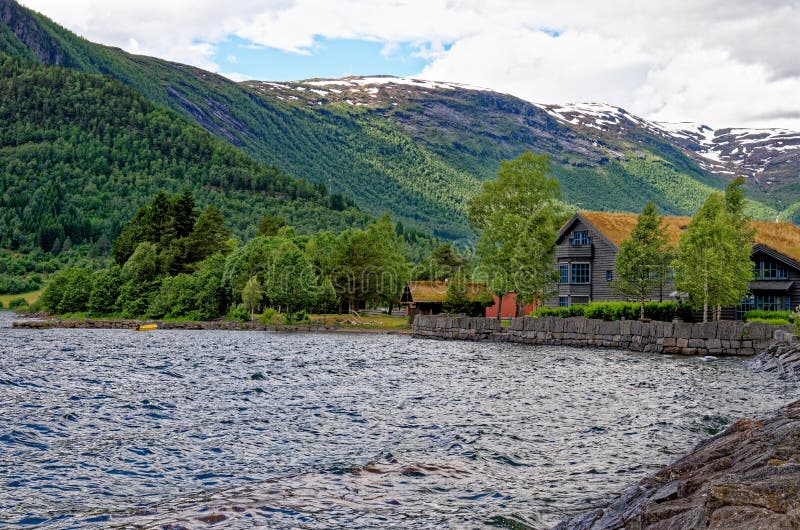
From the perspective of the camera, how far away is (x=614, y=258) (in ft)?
229

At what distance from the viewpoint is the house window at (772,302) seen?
199 ft

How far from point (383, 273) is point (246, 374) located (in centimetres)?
6629

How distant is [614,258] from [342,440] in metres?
55.9

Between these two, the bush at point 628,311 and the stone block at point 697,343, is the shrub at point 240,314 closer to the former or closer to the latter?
the bush at point 628,311

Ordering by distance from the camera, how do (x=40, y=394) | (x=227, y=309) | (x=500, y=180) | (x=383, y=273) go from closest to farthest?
(x=40, y=394) < (x=500, y=180) < (x=383, y=273) < (x=227, y=309)

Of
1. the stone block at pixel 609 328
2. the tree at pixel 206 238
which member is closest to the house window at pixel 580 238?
the stone block at pixel 609 328

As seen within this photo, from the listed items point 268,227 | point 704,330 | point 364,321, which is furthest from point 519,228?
point 268,227

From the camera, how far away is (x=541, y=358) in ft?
149

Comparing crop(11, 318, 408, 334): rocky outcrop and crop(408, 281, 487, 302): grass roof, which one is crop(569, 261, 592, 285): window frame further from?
crop(11, 318, 408, 334): rocky outcrop

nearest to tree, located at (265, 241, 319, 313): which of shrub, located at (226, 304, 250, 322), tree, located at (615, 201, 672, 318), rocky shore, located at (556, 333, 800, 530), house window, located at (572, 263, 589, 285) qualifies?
shrub, located at (226, 304, 250, 322)

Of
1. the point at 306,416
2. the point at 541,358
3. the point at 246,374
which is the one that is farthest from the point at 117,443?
the point at 541,358

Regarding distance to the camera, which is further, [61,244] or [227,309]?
[61,244]

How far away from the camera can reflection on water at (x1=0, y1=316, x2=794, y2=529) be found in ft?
41.3

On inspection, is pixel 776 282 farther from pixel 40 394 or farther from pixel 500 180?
pixel 40 394
